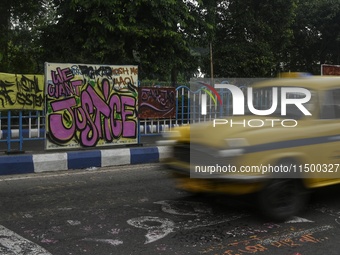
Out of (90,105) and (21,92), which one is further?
(90,105)

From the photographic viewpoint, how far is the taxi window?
5121 mm

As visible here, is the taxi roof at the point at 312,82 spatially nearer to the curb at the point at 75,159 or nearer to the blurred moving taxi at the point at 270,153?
the blurred moving taxi at the point at 270,153

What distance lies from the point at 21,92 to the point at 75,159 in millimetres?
1664

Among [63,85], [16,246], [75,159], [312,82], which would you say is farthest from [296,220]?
[63,85]

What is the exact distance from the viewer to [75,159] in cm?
821

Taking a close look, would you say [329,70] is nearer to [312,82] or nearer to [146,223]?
[312,82]

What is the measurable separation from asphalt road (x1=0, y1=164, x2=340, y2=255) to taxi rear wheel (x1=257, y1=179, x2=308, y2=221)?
0.12 metres

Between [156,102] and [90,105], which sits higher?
[156,102]

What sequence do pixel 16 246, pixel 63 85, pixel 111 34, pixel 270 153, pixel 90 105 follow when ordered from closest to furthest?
pixel 16 246 < pixel 270 153 < pixel 63 85 < pixel 90 105 < pixel 111 34

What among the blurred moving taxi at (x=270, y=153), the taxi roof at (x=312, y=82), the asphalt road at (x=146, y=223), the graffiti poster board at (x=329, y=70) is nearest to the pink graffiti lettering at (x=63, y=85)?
the asphalt road at (x=146, y=223)

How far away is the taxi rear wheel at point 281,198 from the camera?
4.65 m

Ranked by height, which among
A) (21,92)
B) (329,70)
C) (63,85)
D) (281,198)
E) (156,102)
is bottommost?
(281,198)

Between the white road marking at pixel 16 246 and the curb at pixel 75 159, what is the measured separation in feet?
11.1

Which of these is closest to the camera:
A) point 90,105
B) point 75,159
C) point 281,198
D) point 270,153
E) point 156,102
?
point 270,153
